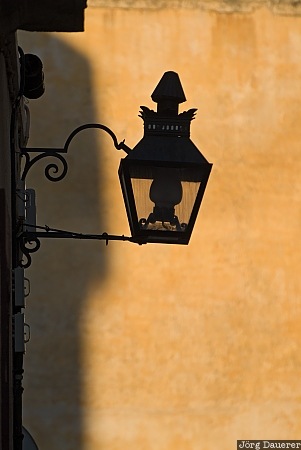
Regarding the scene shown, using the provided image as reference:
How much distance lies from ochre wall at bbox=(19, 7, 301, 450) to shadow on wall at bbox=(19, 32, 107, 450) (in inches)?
0.6

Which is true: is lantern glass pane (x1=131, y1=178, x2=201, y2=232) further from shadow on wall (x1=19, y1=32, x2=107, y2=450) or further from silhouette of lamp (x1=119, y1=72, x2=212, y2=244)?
shadow on wall (x1=19, y1=32, x2=107, y2=450)

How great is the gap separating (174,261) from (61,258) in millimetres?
1190

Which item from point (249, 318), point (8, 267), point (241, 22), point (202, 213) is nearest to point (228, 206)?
point (202, 213)

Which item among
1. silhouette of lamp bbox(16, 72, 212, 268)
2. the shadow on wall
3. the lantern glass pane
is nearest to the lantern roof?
silhouette of lamp bbox(16, 72, 212, 268)

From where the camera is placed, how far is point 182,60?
44.4 feet

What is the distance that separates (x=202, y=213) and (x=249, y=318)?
1214 mm

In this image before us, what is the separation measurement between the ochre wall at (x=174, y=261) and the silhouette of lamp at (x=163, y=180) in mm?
8801

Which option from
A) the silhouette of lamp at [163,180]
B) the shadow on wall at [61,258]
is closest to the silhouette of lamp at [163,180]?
the silhouette of lamp at [163,180]

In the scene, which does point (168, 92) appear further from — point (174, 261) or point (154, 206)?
point (174, 261)

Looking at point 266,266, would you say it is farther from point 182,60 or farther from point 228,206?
point 182,60

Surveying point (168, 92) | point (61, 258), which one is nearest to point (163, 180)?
point (168, 92)

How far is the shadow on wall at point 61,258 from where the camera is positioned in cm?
1275

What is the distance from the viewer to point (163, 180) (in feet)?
13.5

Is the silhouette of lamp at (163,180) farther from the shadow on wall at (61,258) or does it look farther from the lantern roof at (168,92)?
the shadow on wall at (61,258)
